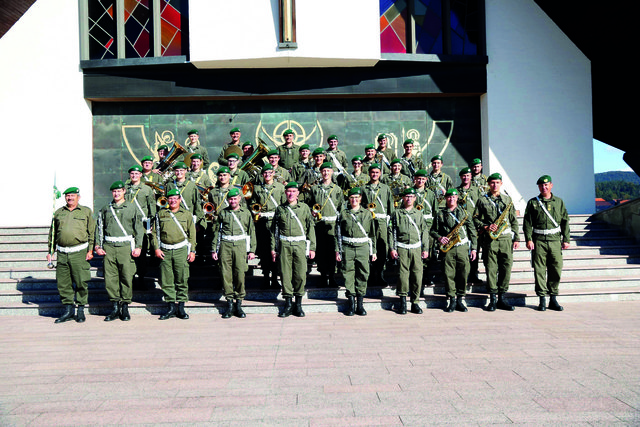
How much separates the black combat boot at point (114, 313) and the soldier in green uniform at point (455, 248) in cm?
545

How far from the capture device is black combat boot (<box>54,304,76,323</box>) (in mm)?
7697

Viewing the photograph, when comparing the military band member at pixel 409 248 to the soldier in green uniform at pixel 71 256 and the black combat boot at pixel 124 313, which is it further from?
the soldier in green uniform at pixel 71 256

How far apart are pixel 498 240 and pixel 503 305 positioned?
109 cm

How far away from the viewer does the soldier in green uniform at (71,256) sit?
777 centimetres

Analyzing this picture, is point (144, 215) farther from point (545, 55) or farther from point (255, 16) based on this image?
point (545, 55)

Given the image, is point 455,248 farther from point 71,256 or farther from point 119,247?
point 71,256

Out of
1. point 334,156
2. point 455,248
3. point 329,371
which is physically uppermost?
point 334,156

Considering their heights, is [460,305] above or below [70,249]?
below

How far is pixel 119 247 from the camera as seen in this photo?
784cm

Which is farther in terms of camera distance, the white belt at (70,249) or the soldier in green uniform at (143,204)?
the soldier in green uniform at (143,204)

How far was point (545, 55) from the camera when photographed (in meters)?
13.6

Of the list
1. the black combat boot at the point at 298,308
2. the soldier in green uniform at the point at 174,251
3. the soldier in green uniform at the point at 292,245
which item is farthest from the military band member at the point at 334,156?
the soldier in green uniform at the point at 174,251

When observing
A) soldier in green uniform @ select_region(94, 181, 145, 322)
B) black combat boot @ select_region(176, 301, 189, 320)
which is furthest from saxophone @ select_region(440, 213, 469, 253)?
soldier in green uniform @ select_region(94, 181, 145, 322)

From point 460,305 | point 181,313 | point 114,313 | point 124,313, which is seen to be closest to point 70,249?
point 114,313
